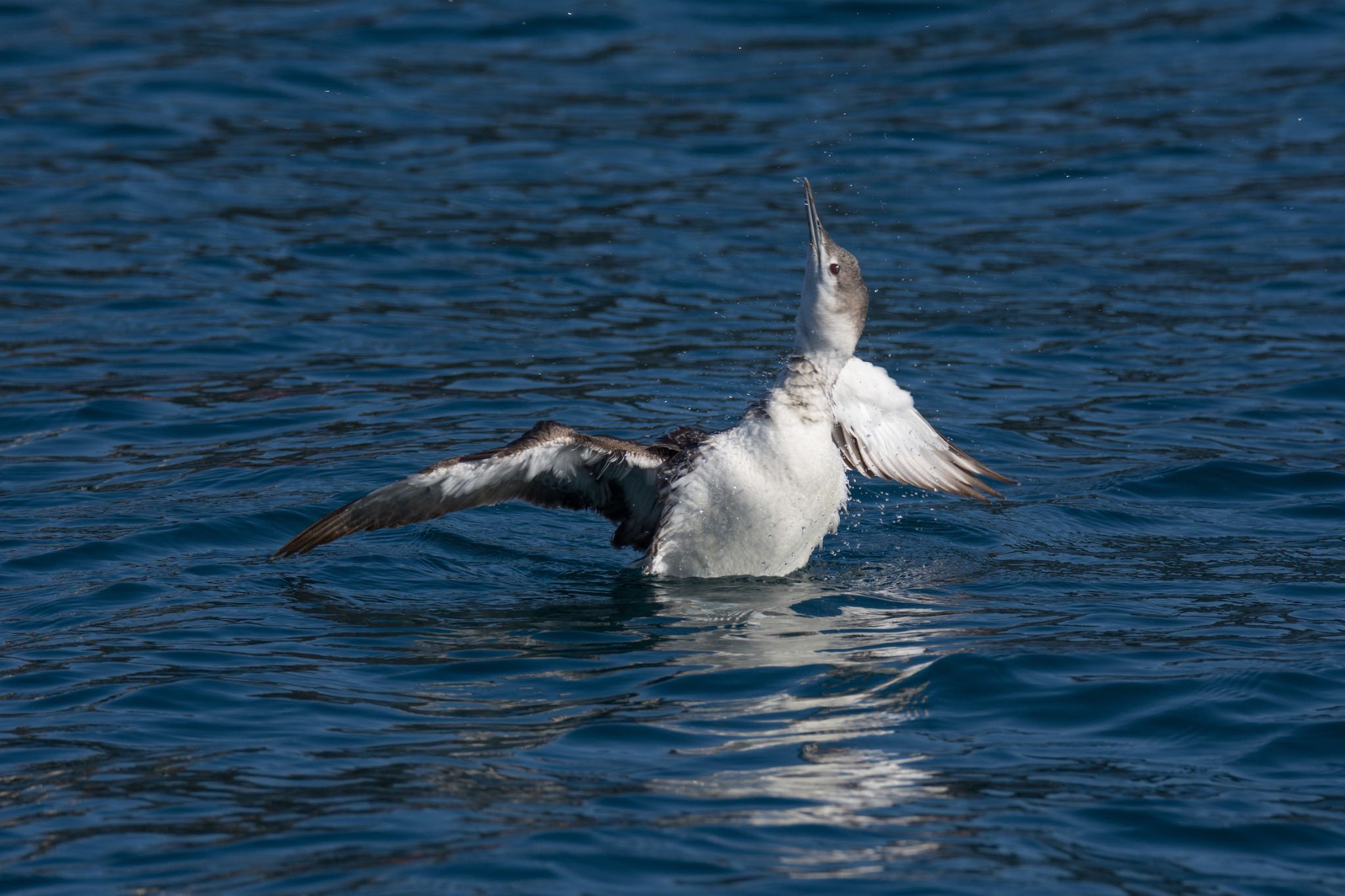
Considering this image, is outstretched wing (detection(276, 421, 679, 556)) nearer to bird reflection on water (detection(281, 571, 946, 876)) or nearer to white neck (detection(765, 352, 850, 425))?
bird reflection on water (detection(281, 571, 946, 876))

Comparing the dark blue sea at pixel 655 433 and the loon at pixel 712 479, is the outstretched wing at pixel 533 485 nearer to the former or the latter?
the loon at pixel 712 479

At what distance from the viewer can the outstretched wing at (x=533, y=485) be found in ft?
24.2

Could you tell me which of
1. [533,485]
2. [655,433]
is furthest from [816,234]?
[655,433]

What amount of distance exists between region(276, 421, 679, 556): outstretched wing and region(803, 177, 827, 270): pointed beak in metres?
1.12

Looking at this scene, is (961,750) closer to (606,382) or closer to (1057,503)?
(1057,503)

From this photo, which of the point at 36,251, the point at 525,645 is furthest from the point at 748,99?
the point at 525,645

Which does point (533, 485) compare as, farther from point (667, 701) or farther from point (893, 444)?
point (893, 444)

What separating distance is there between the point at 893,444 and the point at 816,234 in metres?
1.51

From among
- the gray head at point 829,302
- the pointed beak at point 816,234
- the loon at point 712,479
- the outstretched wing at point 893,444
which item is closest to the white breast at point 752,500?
the loon at point 712,479

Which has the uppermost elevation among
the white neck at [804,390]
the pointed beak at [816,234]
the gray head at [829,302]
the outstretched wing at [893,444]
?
the pointed beak at [816,234]

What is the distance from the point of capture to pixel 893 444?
891 centimetres

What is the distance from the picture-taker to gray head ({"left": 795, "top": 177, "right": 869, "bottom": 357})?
7.70 metres

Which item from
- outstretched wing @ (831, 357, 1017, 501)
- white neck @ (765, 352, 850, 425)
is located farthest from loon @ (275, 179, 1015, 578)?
outstretched wing @ (831, 357, 1017, 501)

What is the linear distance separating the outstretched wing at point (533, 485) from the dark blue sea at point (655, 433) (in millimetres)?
355
